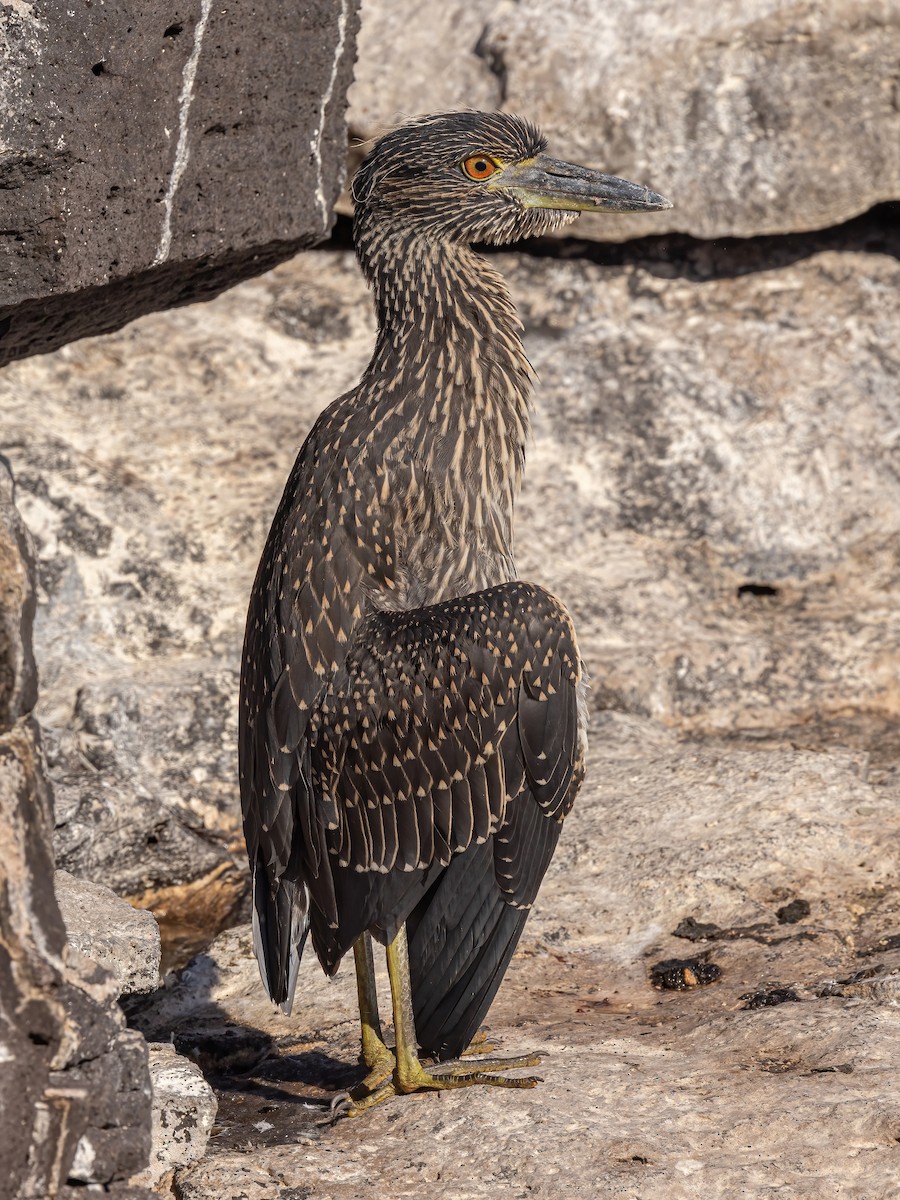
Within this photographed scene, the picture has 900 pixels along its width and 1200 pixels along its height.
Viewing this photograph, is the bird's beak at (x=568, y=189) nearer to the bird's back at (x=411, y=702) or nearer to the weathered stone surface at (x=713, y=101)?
the bird's back at (x=411, y=702)

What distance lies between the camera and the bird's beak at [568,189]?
5.12 metres

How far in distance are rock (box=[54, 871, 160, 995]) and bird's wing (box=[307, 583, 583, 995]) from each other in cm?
62

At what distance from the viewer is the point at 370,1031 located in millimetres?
4633

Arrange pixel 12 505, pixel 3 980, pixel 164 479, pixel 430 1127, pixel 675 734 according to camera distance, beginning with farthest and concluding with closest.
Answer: pixel 164 479 → pixel 675 734 → pixel 430 1127 → pixel 12 505 → pixel 3 980

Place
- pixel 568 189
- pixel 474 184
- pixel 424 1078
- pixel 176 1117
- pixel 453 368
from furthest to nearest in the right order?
1. pixel 568 189
2. pixel 474 184
3. pixel 453 368
4. pixel 424 1078
5. pixel 176 1117

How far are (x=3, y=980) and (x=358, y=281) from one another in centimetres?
604

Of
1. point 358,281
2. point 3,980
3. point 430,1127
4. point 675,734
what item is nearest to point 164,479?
point 358,281

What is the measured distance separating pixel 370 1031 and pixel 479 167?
8.88 ft

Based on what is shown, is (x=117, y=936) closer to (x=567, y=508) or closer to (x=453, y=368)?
(x=453, y=368)

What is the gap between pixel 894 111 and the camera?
8.16m

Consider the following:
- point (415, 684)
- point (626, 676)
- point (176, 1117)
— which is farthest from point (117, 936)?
point (626, 676)

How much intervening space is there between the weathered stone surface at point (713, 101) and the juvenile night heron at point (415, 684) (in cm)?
345

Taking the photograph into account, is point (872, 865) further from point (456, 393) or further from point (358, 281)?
point (358, 281)

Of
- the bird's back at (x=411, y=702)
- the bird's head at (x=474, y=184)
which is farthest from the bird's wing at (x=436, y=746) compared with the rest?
the bird's head at (x=474, y=184)
